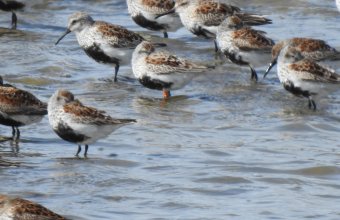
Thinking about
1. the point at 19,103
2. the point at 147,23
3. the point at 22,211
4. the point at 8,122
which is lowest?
the point at 147,23

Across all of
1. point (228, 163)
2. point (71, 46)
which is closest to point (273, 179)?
point (228, 163)

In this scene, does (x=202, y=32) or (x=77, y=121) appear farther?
(x=202, y=32)

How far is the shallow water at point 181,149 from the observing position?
10.9 m

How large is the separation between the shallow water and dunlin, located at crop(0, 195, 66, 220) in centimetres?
124

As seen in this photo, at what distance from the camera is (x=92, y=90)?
16031 mm

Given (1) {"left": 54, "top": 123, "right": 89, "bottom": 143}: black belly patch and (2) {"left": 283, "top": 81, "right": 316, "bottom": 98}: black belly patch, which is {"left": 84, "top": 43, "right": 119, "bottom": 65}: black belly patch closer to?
(2) {"left": 283, "top": 81, "right": 316, "bottom": 98}: black belly patch

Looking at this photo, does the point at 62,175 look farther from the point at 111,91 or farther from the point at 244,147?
the point at 111,91

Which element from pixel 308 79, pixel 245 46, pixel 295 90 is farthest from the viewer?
pixel 245 46

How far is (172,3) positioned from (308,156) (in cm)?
723

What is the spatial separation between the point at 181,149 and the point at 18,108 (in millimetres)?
1908

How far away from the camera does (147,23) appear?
19.1 m

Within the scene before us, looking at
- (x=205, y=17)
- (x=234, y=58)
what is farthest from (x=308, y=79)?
(x=205, y=17)

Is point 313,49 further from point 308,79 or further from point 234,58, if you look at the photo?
point 308,79

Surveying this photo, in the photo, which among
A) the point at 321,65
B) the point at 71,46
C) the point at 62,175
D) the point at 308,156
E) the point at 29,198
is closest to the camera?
the point at 29,198
